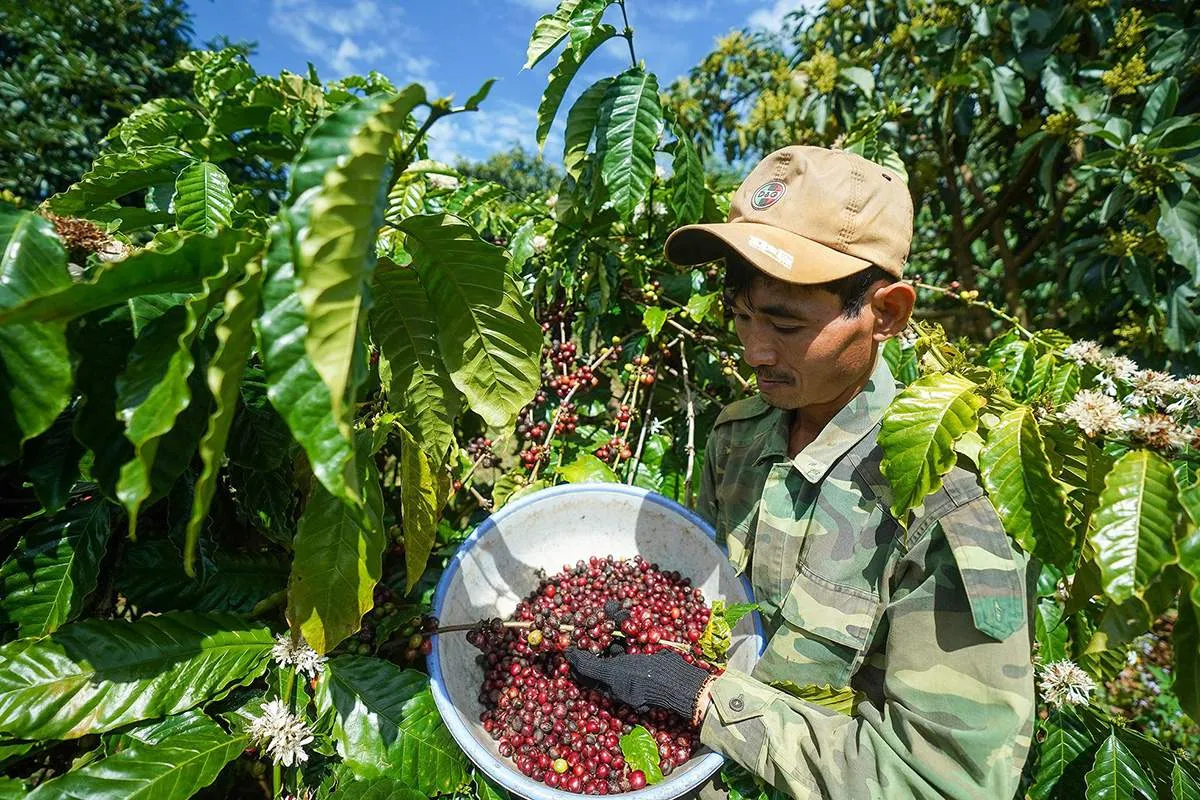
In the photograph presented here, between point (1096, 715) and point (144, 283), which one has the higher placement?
point (144, 283)

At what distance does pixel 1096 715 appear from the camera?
5.97 ft

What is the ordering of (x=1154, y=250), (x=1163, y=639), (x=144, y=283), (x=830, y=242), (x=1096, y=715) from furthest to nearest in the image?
(x=1163, y=639) → (x=1154, y=250) → (x=1096, y=715) → (x=830, y=242) → (x=144, y=283)

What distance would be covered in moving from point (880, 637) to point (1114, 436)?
0.70m

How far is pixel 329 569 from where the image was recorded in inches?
47.6

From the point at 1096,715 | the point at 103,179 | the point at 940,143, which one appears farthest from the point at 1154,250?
the point at 103,179

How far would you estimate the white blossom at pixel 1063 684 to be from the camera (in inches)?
70.9

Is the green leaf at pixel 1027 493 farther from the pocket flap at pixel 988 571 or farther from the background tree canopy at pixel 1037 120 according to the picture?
the background tree canopy at pixel 1037 120

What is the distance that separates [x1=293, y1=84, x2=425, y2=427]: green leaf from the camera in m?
0.66

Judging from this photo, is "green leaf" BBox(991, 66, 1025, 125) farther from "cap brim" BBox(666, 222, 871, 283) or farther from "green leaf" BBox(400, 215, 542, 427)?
"green leaf" BBox(400, 215, 542, 427)

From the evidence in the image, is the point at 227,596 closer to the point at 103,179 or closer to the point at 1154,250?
the point at 103,179

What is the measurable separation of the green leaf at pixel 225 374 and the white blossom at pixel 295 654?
0.73 m

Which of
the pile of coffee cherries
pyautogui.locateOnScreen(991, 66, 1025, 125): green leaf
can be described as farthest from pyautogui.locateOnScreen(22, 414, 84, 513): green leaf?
pyautogui.locateOnScreen(991, 66, 1025, 125): green leaf

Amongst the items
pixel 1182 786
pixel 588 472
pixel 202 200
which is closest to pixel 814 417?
pixel 588 472

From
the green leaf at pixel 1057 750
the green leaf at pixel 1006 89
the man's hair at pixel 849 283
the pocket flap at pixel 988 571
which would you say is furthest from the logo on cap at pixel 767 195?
the green leaf at pixel 1006 89
